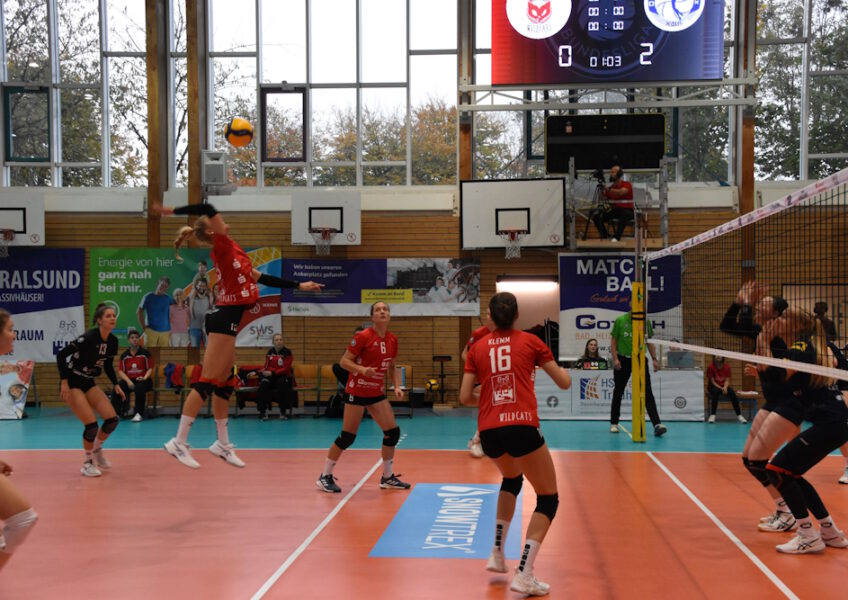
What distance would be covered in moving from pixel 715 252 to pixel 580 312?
282cm

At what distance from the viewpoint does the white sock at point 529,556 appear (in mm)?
4621

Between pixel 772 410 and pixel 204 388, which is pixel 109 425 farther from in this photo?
pixel 772 410

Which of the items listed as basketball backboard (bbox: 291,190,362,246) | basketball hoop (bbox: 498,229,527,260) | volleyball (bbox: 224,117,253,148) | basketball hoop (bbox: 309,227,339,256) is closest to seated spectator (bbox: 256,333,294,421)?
basketball hoop (bbox: 309,227,339,256)

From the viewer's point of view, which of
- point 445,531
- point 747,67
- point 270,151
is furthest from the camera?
point 270,151

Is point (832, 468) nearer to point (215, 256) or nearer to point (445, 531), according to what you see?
point (445, 531)

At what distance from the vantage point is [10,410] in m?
13.7

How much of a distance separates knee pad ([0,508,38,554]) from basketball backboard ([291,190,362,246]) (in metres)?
10.7

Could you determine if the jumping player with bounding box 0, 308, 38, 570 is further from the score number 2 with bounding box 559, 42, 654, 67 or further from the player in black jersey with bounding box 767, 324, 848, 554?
the score number 2 with bounding box 559, 42, 654, 67

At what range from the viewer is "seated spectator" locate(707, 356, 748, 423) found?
1302 cm

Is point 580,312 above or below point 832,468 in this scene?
above

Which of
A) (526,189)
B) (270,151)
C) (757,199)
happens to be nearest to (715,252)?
(757,199)

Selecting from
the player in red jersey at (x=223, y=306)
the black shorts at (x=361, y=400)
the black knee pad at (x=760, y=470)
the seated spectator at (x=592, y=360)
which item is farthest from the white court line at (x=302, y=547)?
the seated spectator at (x=592, y=360)

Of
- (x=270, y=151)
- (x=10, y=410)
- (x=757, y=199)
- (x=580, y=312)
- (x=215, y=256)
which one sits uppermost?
(x=270, y=151)

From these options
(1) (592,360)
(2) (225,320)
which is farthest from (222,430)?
(1) (592,360)
